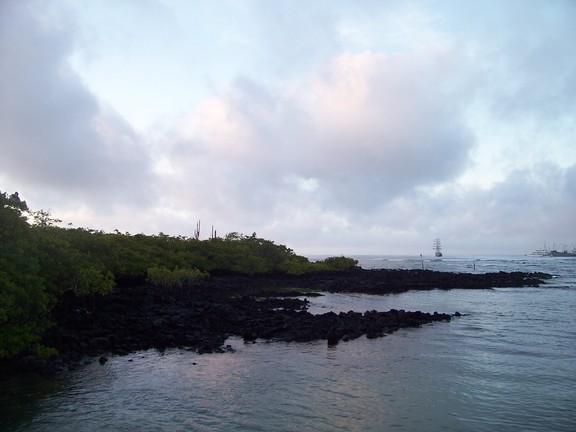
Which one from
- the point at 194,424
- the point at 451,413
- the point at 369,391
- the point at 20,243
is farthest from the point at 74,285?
the point at 451,413

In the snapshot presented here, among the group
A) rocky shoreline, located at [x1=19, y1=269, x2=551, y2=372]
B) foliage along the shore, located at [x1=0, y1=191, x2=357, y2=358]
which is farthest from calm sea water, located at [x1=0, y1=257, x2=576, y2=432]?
foliage along the shore, located at [x1=0, y1=191, x2=357, y2=358]

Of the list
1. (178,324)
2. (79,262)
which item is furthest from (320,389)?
(79,262)

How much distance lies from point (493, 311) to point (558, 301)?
963 centimetres

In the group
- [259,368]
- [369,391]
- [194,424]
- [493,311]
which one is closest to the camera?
[194,424]

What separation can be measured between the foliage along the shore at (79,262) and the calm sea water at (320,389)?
190 centimetres

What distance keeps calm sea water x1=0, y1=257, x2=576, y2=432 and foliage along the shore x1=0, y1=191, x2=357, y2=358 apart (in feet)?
6.25

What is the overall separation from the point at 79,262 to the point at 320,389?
1135 centimetres

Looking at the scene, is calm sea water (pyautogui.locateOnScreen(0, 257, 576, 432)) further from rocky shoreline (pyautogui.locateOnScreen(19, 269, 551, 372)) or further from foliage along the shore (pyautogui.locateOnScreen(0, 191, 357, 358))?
foliage along the shore (pyautogui.locateOnScreen(0, 191, 357, 358))

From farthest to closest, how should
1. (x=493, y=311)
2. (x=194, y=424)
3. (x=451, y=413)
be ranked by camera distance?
(x=493, y=311) → (x=451, y=413) → (x=194, y=424)

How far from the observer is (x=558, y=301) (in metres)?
35.0

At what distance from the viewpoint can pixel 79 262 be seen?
18.5m

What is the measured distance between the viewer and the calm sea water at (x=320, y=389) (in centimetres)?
1030

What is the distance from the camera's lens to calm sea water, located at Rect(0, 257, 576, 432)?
33.8 ft

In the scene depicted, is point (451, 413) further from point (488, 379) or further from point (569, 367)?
point (569, 367)
